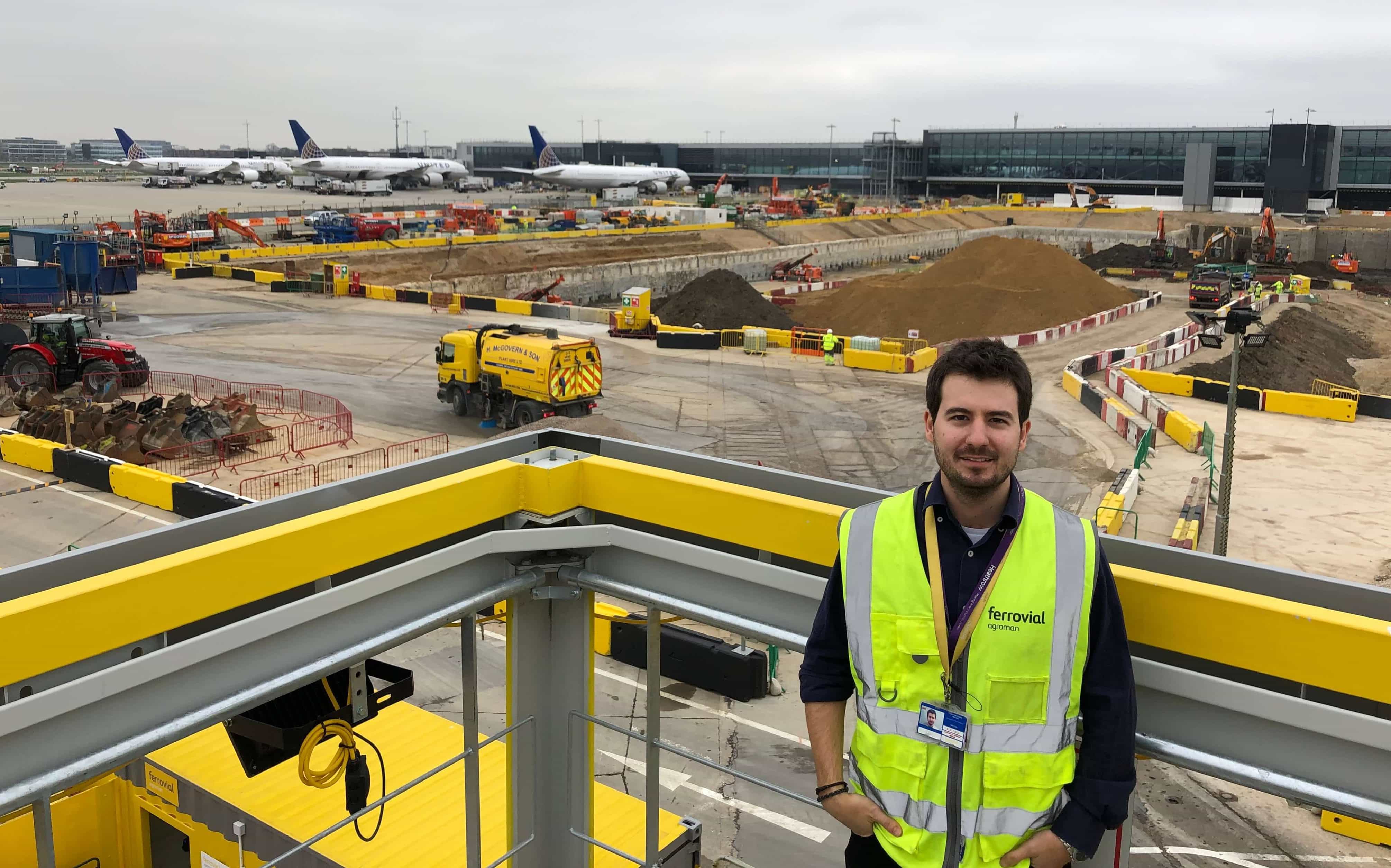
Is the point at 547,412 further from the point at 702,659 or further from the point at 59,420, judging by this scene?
the point at 702,659

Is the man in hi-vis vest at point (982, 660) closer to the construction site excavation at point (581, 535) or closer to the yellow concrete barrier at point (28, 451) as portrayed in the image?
the construction site excavation at point (581, 535)

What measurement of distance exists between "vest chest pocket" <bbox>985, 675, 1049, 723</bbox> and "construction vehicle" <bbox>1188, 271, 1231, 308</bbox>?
27.1 meters

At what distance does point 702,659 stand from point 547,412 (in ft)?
51.3

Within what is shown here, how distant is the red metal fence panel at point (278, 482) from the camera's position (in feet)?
75.6

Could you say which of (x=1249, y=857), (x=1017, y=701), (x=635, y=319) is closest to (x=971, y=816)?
(x=1017, y=701)

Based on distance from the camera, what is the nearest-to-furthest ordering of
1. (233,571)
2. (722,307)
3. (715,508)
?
1. (233,571)
2. (715,508)
3. (722,307)

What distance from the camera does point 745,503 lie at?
4.63 m

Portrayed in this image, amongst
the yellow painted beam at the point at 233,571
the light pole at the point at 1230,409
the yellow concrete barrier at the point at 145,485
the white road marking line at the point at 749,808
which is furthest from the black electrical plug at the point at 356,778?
the yellow concrete barrier at the point at 145,485

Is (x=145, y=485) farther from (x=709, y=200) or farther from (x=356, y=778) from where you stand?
(x=709, y=200)

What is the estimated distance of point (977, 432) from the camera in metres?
3.45

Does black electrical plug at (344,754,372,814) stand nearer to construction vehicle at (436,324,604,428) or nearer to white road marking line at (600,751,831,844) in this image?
white road marking line at (600,751,831,844)

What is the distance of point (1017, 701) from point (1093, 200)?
4829 inches

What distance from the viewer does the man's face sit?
3.41m

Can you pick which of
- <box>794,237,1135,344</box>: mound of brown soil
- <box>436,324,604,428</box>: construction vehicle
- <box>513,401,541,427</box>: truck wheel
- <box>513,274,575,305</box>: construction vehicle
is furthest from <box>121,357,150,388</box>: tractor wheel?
<box>794,237,1135,344</box>: mound of brown soil
